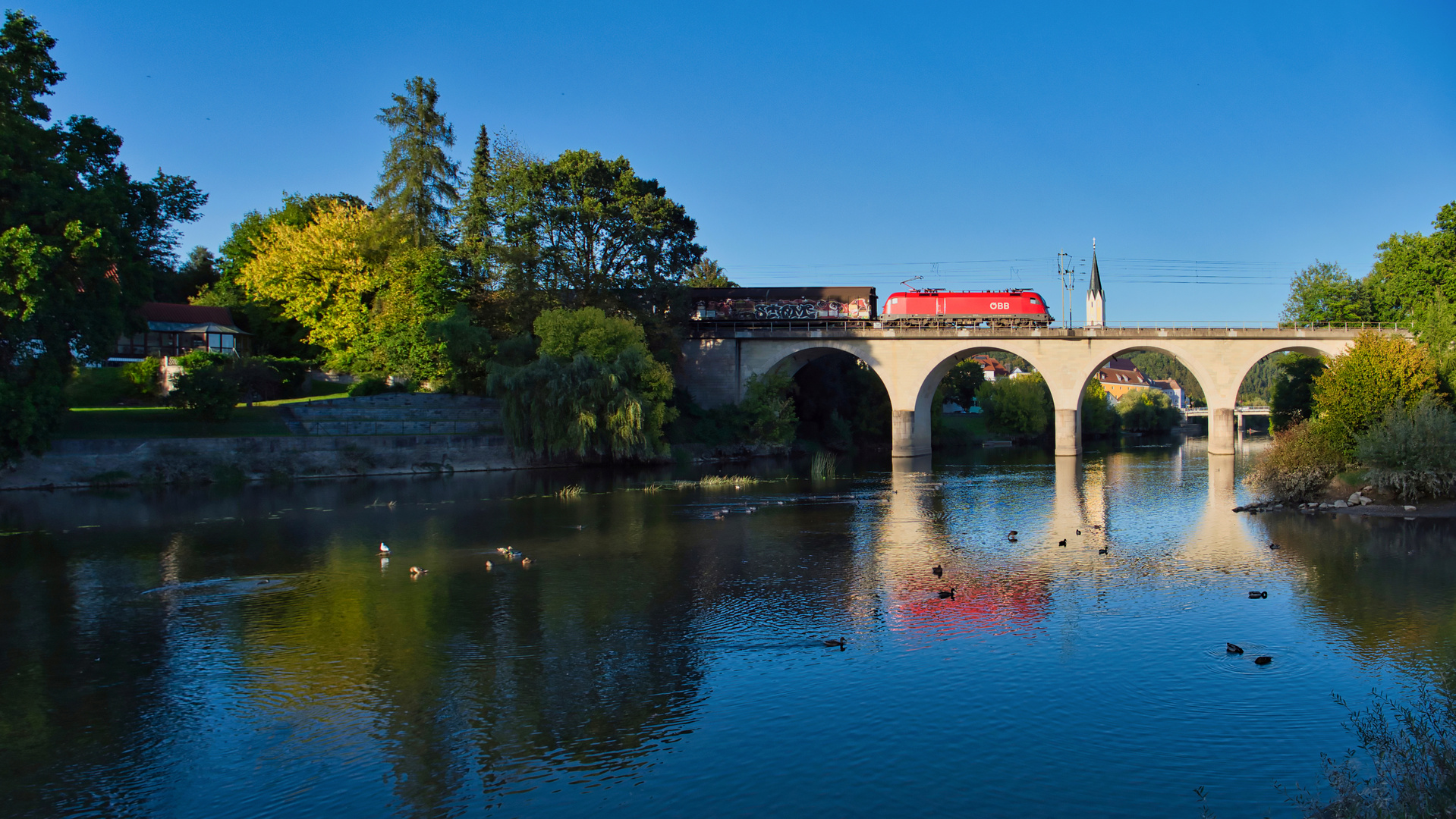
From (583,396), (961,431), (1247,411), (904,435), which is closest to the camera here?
(583,396)

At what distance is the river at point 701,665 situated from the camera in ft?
31.7

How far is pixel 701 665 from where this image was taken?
531 inches

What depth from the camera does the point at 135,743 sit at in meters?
10.8

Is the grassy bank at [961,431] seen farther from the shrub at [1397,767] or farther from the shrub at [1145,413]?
the shrub at [1397,767]

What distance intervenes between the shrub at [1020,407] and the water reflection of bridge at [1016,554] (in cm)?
3990

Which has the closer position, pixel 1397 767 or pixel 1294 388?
pixel 1397 767

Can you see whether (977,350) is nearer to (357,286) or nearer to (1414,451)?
(1414,451)

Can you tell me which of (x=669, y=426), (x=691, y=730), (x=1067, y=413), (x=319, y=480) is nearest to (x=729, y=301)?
(x=669, y=426)

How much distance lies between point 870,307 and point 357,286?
30688mm

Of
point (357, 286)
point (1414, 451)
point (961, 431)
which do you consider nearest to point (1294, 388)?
point (961, 431)

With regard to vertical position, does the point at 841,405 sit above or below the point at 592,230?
below

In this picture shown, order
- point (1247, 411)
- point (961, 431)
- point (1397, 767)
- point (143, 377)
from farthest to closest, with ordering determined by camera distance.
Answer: point (1247, 411)
point (961, 431)
point (143, 377)
point (1397, 767)

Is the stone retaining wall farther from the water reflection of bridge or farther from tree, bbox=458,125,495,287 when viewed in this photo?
the water reflection of bridge

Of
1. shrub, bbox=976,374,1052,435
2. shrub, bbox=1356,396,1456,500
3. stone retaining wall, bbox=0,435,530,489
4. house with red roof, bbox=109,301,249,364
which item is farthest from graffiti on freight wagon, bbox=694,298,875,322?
shrub, bbox=1356,396,1456,500
